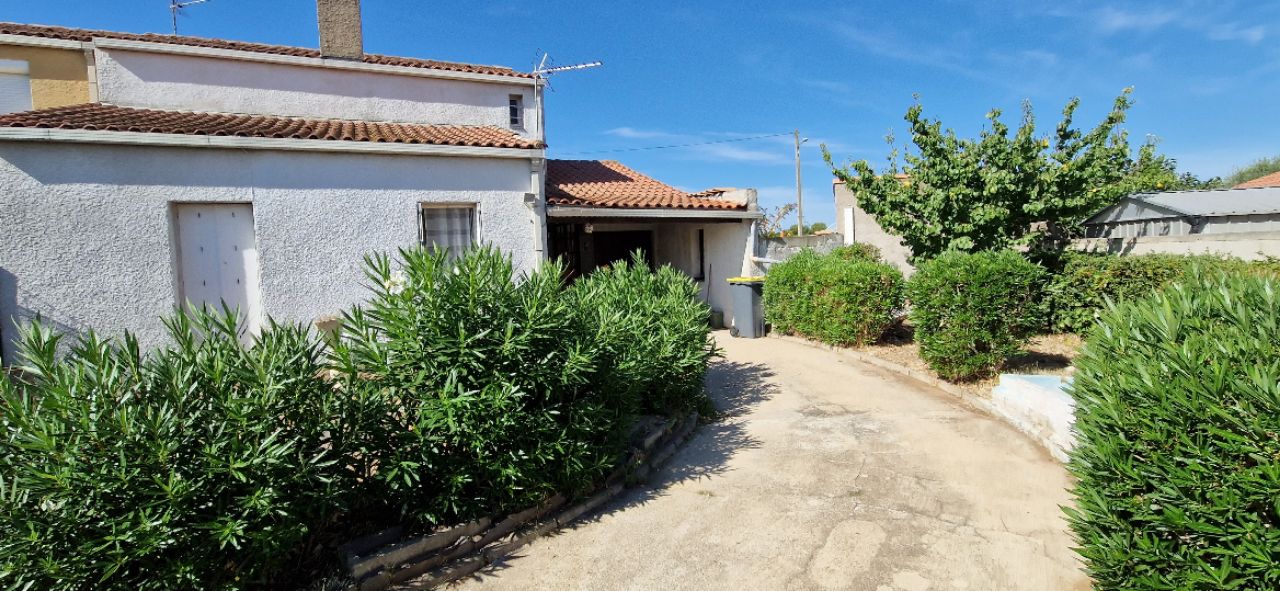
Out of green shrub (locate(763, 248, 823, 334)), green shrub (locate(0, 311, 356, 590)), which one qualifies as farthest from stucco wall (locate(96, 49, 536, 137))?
green shrub (locate(0, 311, 356, 590))

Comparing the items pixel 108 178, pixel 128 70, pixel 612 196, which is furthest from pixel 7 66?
pixel 612 196

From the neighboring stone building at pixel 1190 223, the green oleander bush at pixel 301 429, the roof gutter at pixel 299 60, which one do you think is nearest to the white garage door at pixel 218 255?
the roof gutter at pixel 299 60

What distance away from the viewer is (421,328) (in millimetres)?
3676

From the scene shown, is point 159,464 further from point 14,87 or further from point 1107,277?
point 14,87

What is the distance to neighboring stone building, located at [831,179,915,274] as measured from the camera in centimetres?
1712

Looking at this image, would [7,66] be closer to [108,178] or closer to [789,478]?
[108,178]

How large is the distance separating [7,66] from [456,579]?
11755 mm

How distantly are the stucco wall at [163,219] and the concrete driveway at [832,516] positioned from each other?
304 centimetres

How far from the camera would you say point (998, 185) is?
9312 mm

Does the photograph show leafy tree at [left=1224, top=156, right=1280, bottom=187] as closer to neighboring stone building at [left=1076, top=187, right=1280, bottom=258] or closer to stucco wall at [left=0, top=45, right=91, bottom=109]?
neighboring stone building at [left=1076, top=187, right=1280, bottom=258]

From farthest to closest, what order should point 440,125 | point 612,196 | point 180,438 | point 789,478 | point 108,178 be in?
point 612,196 → point 440,125 → point 108,178 → point 789,478 → point 180,438

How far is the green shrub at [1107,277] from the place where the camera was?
7555 mm

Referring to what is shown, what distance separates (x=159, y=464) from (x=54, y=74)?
10.8m

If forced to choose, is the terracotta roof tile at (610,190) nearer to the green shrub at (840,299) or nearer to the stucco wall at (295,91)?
the stucco wall at (295,91)
